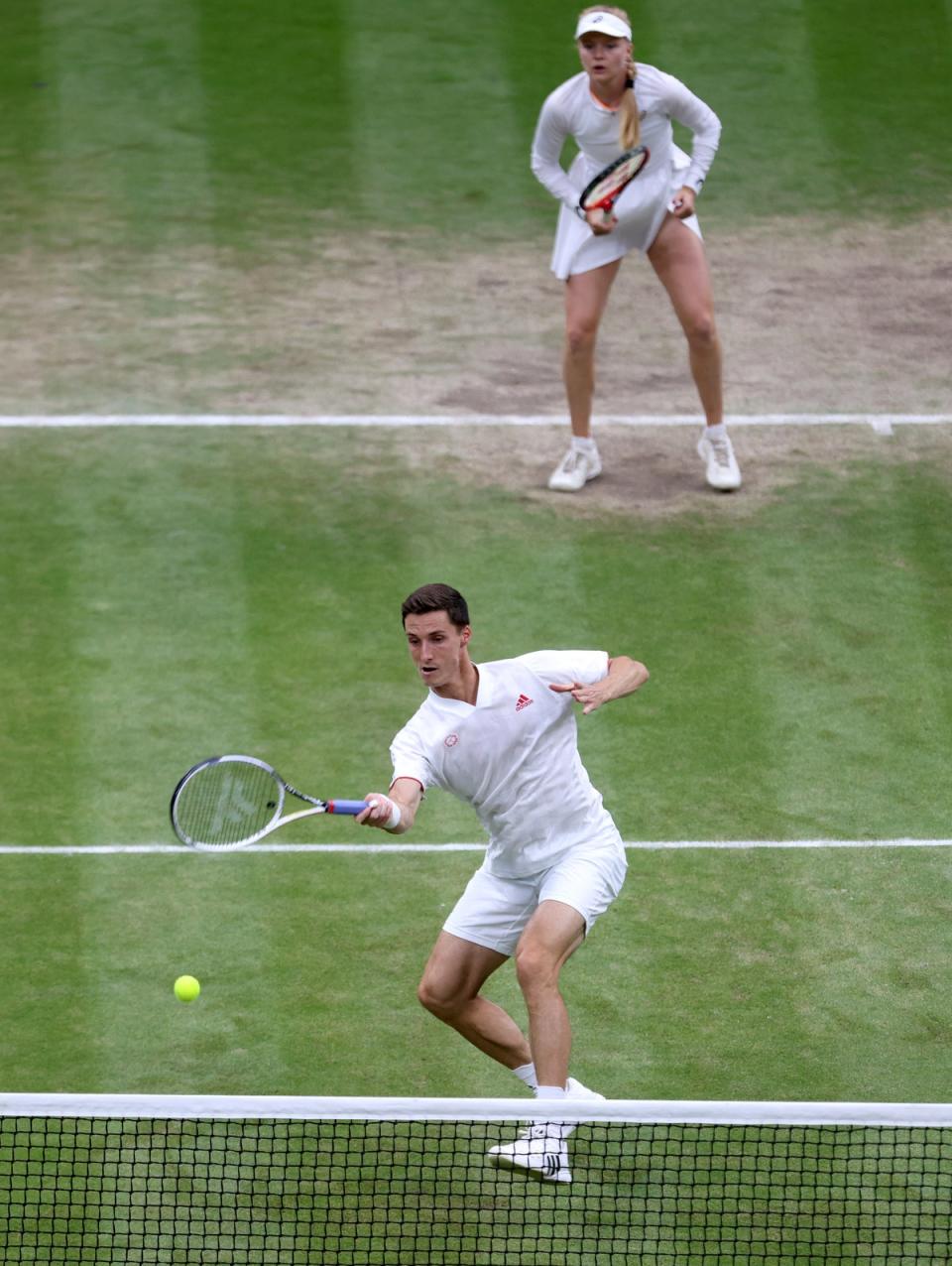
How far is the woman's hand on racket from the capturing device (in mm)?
11266

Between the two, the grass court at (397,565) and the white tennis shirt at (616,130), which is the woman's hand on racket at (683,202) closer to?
the white tennis shirt at (616,130)

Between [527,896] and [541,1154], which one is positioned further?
[527,896]

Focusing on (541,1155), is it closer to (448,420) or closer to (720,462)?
(720,462)

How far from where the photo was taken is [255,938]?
8664mm

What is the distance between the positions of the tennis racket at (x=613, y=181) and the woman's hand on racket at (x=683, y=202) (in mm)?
266

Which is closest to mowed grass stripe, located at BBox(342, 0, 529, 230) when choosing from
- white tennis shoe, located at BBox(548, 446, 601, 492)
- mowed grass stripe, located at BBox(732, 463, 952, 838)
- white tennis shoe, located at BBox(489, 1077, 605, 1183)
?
white tennis shoe, located at BBox(548, 446, 601, 492)

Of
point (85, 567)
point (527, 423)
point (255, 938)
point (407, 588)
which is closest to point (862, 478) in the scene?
point (527, 423)

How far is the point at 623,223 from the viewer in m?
11.5

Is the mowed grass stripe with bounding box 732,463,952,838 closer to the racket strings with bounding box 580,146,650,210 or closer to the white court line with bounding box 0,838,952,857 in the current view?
the white court line with bounding box 0,838,952,857

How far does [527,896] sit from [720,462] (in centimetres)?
548

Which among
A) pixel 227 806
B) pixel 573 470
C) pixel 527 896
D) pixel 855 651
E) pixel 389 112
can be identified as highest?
pixel 227 806

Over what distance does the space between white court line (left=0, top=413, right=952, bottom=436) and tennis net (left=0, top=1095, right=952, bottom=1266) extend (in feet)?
21.1

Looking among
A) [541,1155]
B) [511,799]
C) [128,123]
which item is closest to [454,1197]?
[541,1155]

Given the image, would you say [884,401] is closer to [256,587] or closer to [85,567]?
[256,587]
